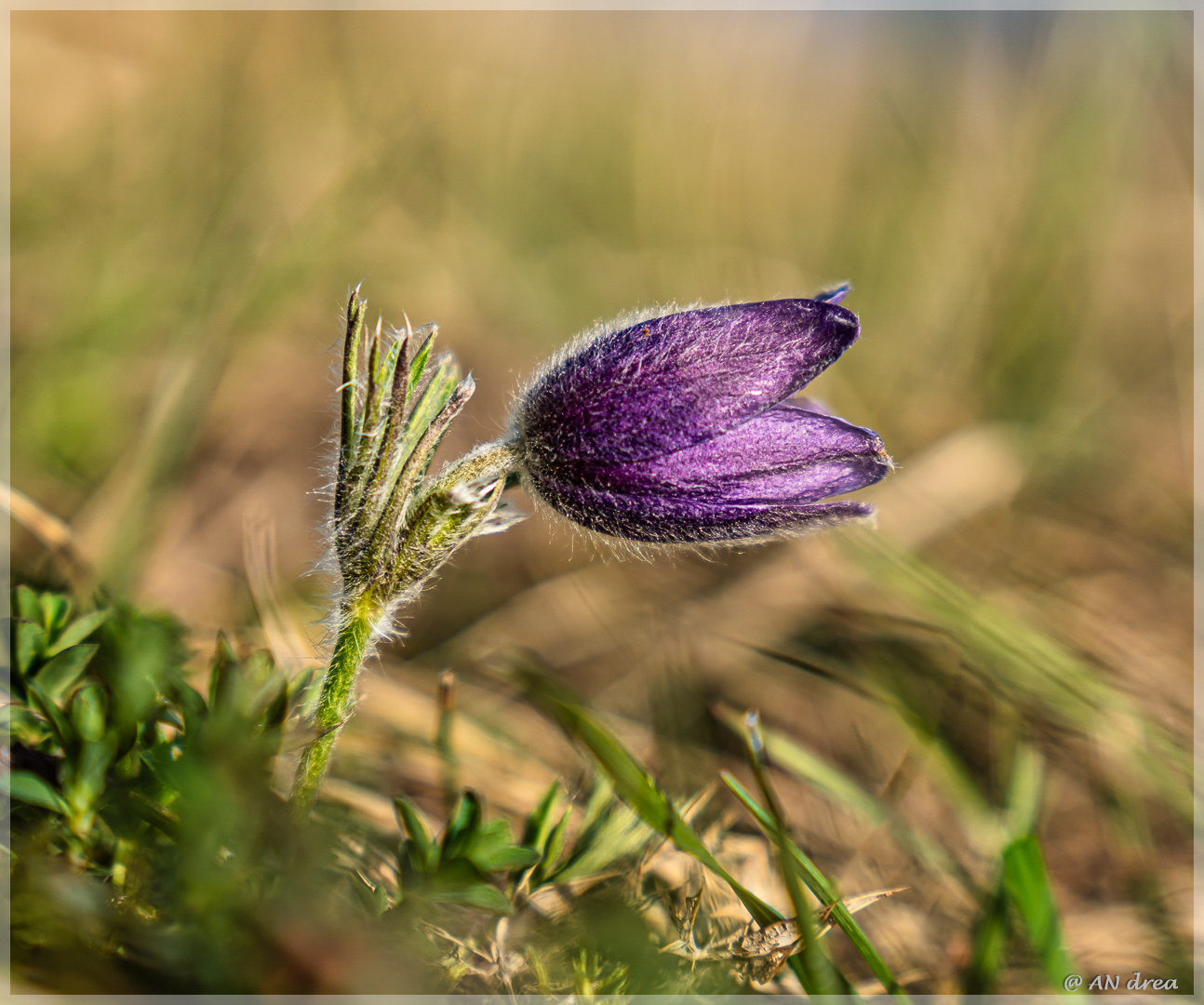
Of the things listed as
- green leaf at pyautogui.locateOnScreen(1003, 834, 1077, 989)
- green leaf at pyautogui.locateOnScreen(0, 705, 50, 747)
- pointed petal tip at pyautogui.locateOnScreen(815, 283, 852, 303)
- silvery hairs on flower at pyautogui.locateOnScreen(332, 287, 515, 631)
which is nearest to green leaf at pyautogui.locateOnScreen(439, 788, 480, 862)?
silvery hairs on flower at pyautogui.locateOnScreen(332, 287, 515, 631)

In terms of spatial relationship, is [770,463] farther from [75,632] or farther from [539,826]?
[75,632]

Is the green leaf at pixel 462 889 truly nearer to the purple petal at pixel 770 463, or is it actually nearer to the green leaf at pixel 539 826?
the green leaf at pixel 539 826

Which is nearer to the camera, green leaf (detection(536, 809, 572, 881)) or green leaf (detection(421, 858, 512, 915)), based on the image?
green leaf (detection(421, 858, 512, 915))

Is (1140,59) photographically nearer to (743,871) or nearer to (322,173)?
(322,173)

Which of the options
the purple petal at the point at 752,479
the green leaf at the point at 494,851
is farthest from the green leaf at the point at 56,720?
the purple petal at the point at 752,479

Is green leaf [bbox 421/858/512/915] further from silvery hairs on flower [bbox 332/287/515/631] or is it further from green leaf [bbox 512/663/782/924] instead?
silvery hairs on flower [bbox 332/287/515/631]

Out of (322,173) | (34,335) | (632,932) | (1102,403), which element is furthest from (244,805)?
(1102,403)

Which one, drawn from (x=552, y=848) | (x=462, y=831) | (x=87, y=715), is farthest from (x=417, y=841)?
(x=87, y=715)
